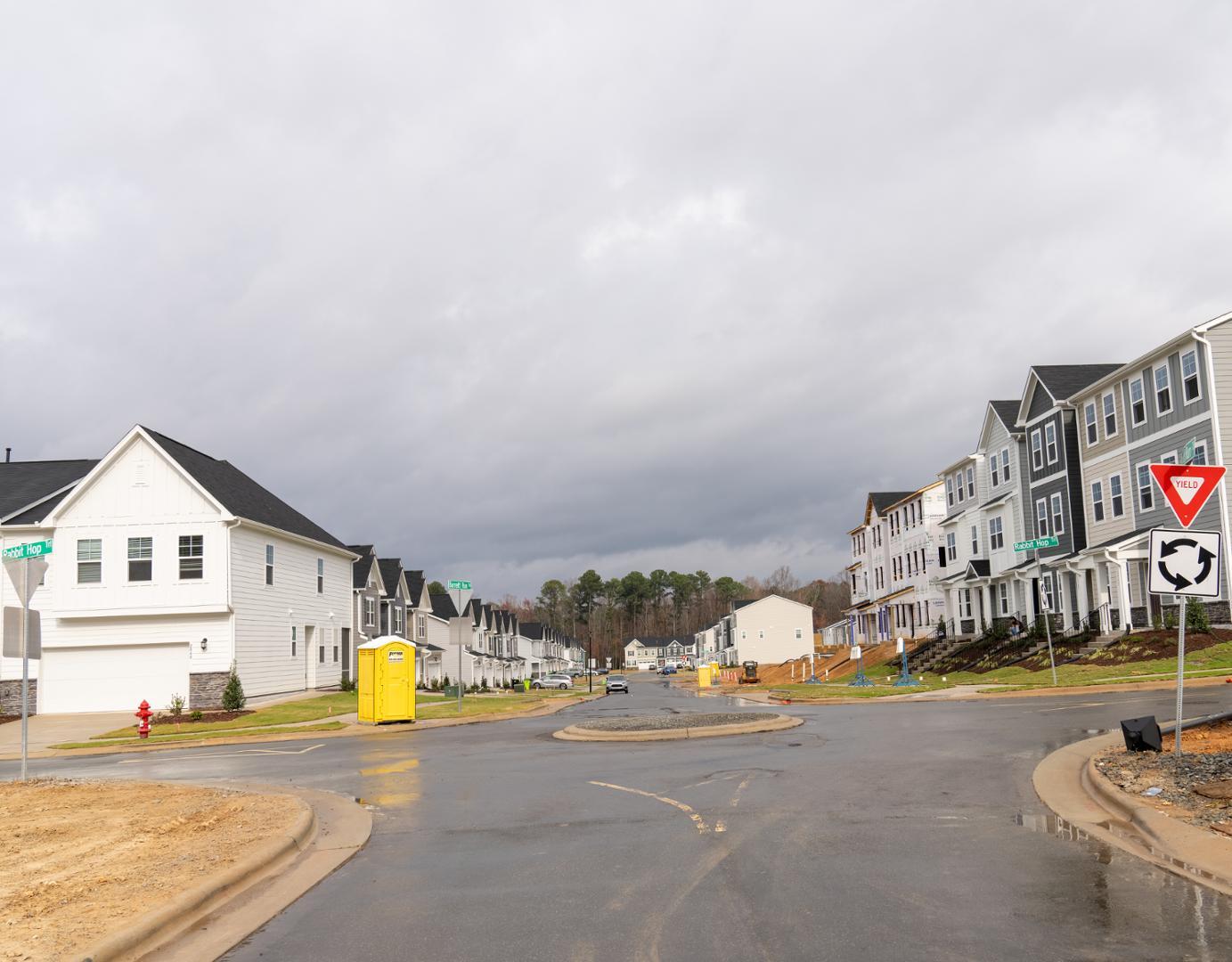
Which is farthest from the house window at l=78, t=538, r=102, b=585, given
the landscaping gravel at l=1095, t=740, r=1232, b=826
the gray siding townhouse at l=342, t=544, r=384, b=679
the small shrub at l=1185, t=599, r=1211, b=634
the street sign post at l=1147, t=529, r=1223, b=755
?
the small shrub at l=1185, t=599, r=1211, b=634

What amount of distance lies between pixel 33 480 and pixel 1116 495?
44300 mm

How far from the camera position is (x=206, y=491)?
37.5 meters

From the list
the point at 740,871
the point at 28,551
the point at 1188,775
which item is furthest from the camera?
the point at 28,551

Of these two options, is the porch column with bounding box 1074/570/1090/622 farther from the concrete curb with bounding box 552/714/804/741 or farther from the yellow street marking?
the yellow street marking

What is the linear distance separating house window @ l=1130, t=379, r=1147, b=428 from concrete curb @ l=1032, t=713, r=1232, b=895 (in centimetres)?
2767

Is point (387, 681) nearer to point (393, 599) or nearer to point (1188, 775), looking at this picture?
point (1188, 775)

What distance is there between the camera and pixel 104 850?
32.5ft

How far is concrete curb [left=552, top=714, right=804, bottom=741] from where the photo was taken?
20.4 m

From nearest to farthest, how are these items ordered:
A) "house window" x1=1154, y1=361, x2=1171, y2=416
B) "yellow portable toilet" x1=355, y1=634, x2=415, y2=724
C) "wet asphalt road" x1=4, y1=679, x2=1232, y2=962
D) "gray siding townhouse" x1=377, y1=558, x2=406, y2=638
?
"wet asphalt road" x1=4, y1=679, x2=1232, y2=962
"yellow portable toilet" x1=355, y1=634, x2=415, y2=724
"house window" x1=1154, y1=361, x2=1171, y2=416
"gray siding townhouse" x1=377, y1=558, x2=406, y2=638

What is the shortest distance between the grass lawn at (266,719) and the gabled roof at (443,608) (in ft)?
146

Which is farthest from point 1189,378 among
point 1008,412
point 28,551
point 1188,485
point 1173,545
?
point 28,551

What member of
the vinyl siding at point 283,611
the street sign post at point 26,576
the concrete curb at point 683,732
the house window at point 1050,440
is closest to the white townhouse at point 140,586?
the vinyl siding at point 283,611

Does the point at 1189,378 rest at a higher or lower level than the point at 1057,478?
higher

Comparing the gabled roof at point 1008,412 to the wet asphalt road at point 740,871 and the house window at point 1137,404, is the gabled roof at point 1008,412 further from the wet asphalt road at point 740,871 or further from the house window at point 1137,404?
the wet asphalt road at point 740,871
